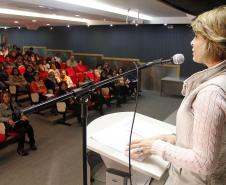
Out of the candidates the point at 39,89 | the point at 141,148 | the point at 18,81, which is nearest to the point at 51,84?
the point at 39,89

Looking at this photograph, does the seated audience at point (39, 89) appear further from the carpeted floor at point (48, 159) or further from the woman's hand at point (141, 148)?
the woman's hand at point (141, 148)

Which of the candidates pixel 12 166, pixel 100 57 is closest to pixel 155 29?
pixel 100 57

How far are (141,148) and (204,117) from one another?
1.11 ft

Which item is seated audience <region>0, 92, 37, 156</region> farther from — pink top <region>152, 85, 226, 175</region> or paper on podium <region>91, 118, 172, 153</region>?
pink top <region>152, 85, 226, 175</region>

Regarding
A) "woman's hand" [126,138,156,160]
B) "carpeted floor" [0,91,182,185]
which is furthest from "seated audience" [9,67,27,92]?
"woman's hand" [126,138,156,160]

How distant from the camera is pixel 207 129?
2.51ft

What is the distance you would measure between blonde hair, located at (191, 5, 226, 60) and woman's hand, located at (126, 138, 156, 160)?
415 mm

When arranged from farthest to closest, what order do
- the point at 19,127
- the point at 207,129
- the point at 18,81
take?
the point at 18,81 → the point at 19,127 → the point at 207,129

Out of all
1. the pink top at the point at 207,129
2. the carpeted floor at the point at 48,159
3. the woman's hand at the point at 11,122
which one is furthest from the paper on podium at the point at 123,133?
the woman's hand at the point at 11,122

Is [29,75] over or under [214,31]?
under

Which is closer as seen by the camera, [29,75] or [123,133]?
[123,133]

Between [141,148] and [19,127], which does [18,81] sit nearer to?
[19,127]

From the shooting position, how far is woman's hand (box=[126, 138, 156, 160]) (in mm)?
1001

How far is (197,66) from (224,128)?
26.7 feet
